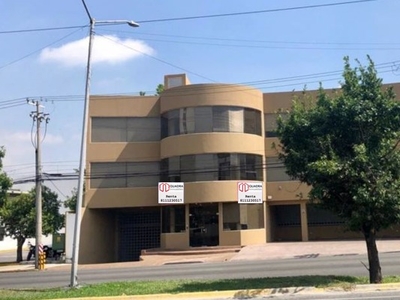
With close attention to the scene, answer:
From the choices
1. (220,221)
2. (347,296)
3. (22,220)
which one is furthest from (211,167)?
(347,296)

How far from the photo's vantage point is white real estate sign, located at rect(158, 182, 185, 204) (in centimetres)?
3334

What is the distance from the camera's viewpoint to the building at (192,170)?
33469 millimetres

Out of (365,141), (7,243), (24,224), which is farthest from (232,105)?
(7,243)

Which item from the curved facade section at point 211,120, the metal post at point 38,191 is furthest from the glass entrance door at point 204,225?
the metal post at point 38,191

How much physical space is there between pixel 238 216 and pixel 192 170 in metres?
4.28

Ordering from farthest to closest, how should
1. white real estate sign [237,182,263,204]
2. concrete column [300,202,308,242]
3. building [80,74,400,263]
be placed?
concrete column [300,202,308,242] → building [80,74,400,263] → white real estate sign [237,182,263,204]

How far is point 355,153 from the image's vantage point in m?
12.1

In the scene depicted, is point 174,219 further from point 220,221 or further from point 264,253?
point 264,253

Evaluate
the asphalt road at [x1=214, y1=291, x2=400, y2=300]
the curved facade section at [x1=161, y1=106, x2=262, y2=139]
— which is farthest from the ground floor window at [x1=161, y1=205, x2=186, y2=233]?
the asphalt road at [x1=214, y1=291, x2=400, y2=300]

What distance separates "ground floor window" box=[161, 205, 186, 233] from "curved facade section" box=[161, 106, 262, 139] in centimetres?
509

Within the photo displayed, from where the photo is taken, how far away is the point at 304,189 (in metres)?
34.2

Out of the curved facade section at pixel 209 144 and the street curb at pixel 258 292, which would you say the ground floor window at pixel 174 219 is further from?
the street curb at pixel 258 292

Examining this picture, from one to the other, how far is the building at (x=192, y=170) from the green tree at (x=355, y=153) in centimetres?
2017

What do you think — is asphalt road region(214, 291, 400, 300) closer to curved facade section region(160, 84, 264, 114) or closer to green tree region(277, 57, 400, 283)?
green tree region(277, 57, 400, 283)
